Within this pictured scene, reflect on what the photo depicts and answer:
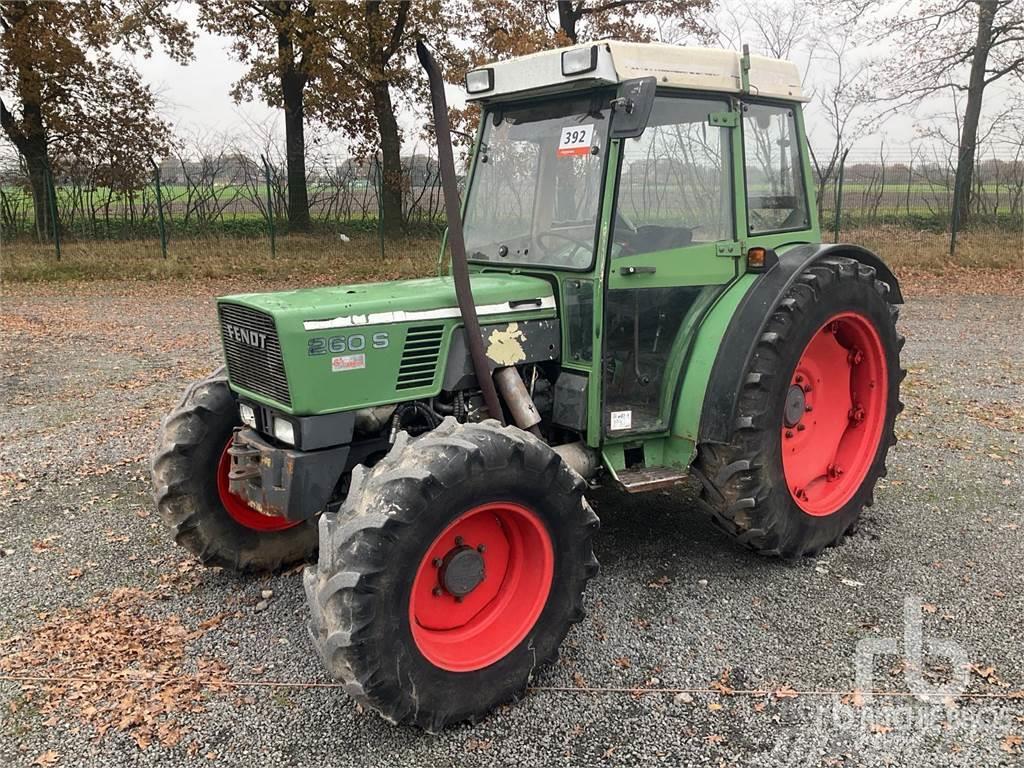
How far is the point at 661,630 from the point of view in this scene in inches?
142

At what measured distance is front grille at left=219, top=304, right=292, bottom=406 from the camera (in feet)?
10.8

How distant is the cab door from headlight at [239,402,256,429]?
1562 mm

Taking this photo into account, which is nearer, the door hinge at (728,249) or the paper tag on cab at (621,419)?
the paper tag on cab at (621,419)

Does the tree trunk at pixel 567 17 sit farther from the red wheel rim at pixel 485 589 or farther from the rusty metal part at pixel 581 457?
the red wheel rim at pixel 485 589

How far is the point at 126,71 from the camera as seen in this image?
63.1 feet

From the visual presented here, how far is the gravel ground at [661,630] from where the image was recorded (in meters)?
2.89

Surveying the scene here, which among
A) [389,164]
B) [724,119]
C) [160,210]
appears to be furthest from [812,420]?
[160,210]

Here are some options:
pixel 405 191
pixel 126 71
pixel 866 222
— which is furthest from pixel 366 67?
pixel 866 222

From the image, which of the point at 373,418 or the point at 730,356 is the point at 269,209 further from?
the point at 730,356

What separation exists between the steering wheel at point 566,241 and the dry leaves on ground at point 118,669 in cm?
229

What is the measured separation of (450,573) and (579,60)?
2168 millimetres

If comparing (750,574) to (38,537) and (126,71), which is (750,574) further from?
(126,71)

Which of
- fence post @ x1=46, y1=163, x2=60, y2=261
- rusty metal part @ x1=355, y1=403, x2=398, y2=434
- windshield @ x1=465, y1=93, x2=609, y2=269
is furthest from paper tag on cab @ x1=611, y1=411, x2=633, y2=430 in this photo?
fence post @ x1=46, y1=163, x2=60, y2=261

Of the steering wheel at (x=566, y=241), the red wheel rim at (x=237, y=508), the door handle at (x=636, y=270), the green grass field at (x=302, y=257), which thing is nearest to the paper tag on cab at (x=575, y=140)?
the steering wheel at (x=566, y=241)
